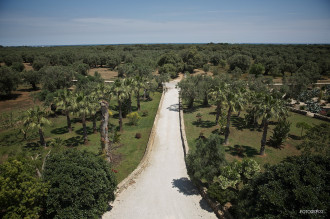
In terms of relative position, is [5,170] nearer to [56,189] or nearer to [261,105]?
[56,189]

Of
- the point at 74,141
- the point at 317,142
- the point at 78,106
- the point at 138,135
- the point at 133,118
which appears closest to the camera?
the point at 317,142

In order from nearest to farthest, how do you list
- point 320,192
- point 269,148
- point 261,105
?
1. point 320,192
2. point 261,105
3. point 269,148

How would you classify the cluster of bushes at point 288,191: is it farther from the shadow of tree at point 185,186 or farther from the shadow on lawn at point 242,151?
the shadow on lawn at point 242,151

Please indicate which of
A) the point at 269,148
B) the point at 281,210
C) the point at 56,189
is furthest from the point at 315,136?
the point at 56,189

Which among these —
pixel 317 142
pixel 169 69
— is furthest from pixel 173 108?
pixel 169 69

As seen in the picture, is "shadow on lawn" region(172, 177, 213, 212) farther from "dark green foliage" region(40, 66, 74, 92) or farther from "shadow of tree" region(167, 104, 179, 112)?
"dark green foliage" region(40, 66, 74, 92)

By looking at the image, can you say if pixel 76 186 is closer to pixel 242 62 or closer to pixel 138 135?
pixel 138 135
